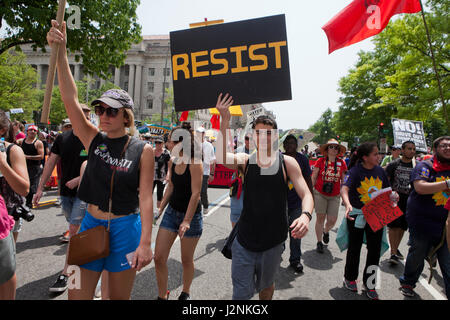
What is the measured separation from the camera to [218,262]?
4590mm

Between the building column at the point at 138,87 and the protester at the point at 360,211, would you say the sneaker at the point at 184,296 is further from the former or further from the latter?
the building column at the point at 138,87

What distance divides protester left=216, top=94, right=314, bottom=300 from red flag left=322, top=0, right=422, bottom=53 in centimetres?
332

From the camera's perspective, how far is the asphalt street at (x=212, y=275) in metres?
3.51

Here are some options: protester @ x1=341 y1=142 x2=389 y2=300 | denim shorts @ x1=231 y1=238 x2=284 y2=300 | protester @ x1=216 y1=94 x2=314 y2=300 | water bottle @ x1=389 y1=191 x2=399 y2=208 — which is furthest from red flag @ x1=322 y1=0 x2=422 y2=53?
denim shorts @ x1=231 y1=238 x2=284 y2=300

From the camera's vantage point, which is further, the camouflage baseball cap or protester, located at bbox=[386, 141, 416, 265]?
protester, located at bbox=[386, 141, 416, 265]

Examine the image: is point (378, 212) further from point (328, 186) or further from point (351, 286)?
point (328, 186)

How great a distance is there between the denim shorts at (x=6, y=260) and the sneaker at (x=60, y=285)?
1.30 m

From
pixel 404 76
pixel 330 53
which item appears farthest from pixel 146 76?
pixel 330 53

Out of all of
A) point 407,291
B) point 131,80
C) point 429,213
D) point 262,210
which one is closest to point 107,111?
point 262,210

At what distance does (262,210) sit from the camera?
2.48m

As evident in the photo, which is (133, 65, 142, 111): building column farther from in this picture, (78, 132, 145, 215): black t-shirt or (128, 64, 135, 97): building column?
(78, 132, 145, 215): black t-shirt

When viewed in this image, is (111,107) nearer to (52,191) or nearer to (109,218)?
(109,218)

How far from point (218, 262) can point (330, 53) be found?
13.3 ft

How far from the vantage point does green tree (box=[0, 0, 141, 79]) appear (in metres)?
9.66
